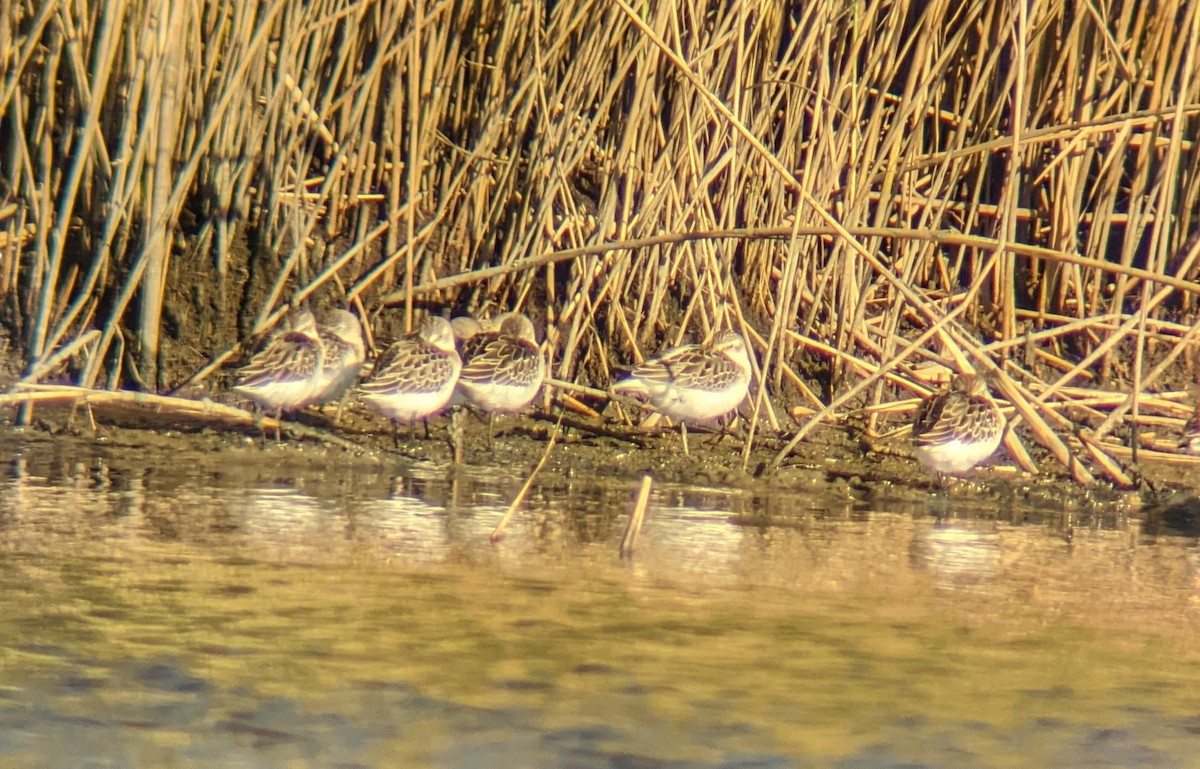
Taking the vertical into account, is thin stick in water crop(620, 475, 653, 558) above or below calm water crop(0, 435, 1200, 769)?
above

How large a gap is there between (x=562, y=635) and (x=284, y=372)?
3.66 metres

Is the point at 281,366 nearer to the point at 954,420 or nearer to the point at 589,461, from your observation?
the point at 589,461

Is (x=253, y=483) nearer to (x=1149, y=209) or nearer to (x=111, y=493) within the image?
(x=111, y=493)

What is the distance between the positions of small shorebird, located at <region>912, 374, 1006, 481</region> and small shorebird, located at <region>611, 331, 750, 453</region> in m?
0.90

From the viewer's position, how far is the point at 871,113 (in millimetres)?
9227

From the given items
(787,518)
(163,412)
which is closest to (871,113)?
(787,518)

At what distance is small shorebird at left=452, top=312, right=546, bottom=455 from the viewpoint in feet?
26.3

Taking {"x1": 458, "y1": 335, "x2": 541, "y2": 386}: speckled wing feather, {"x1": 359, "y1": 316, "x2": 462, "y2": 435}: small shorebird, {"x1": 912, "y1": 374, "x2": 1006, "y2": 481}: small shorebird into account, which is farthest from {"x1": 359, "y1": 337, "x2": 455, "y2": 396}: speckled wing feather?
{"x1": 912, "y1": 374, "x2": 1006, "y2": 481}: small shorebird

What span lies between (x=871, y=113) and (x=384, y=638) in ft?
18.4

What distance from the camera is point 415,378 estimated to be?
26.0 ft

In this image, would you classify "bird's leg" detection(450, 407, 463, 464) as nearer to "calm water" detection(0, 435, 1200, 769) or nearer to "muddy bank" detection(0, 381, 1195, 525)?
"muddy bank" detection(0, 381, 1195, 525)

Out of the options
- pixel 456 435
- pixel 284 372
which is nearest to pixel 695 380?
pixel 456 435

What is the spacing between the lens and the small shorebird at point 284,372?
25.8 feet

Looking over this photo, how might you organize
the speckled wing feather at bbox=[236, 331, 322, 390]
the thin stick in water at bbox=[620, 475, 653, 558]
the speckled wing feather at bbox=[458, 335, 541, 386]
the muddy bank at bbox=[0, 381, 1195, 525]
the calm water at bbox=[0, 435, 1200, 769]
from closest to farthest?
the calm water at bbox=[0, 435, 1200, 769], the thin stick in water at bbox=[620, 475, 653, 558], the muddy bank at bbox=[0, 381, 1195, 525], the speckled wing feather at bbox=[236, 331, 322, 390], the speckled wing feather at bbox=[458, 335, 541, 386]
